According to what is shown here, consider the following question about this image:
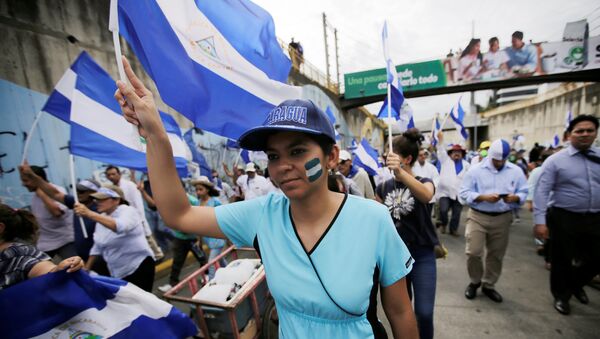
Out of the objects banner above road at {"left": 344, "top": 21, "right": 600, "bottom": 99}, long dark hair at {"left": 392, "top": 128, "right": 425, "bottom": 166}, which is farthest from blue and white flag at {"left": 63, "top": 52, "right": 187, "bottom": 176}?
banner above road at {"left": 344, "top": 21, "right": 600, "bottom": 99}

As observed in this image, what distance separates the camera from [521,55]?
1603 cm

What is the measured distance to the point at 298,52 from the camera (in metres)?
15.8

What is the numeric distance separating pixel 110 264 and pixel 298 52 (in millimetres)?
15279

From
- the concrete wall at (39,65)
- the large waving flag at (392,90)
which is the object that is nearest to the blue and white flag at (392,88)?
the large waving flag at (392,90)

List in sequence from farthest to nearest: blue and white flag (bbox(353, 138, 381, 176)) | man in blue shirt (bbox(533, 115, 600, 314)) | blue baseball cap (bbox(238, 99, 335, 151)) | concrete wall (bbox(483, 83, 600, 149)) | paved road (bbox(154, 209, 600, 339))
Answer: concrete wall (bbox(483, 83, 600, 149)) → blue and white flag (bbox(353, 138, 381, 176)) → paved road (bbox(154, 209, 600, 339)) → man in blue shirt (bbox(533, 115, 600, 314)) → blue baseball cap (bbox(238, 99, 335, 151))

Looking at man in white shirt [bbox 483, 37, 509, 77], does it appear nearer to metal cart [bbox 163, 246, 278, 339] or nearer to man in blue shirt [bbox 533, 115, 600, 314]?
man in blue shirt [bbox 533, 115, 600, 314]

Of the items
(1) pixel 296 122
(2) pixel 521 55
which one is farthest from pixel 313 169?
(2) pixel 521 55

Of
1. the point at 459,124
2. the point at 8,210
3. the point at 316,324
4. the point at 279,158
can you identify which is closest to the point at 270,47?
the point at 279,158

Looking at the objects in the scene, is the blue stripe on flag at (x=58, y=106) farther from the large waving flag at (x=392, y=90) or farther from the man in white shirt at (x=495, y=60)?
the man in white shirt at (x=495, y=60)

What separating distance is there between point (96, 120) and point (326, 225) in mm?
3053

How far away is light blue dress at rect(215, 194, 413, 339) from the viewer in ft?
3.60

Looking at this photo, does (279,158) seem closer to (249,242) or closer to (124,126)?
(249,242)

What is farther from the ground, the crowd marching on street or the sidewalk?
the crowd marching on street

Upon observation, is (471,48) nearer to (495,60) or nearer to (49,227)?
(495,60)
